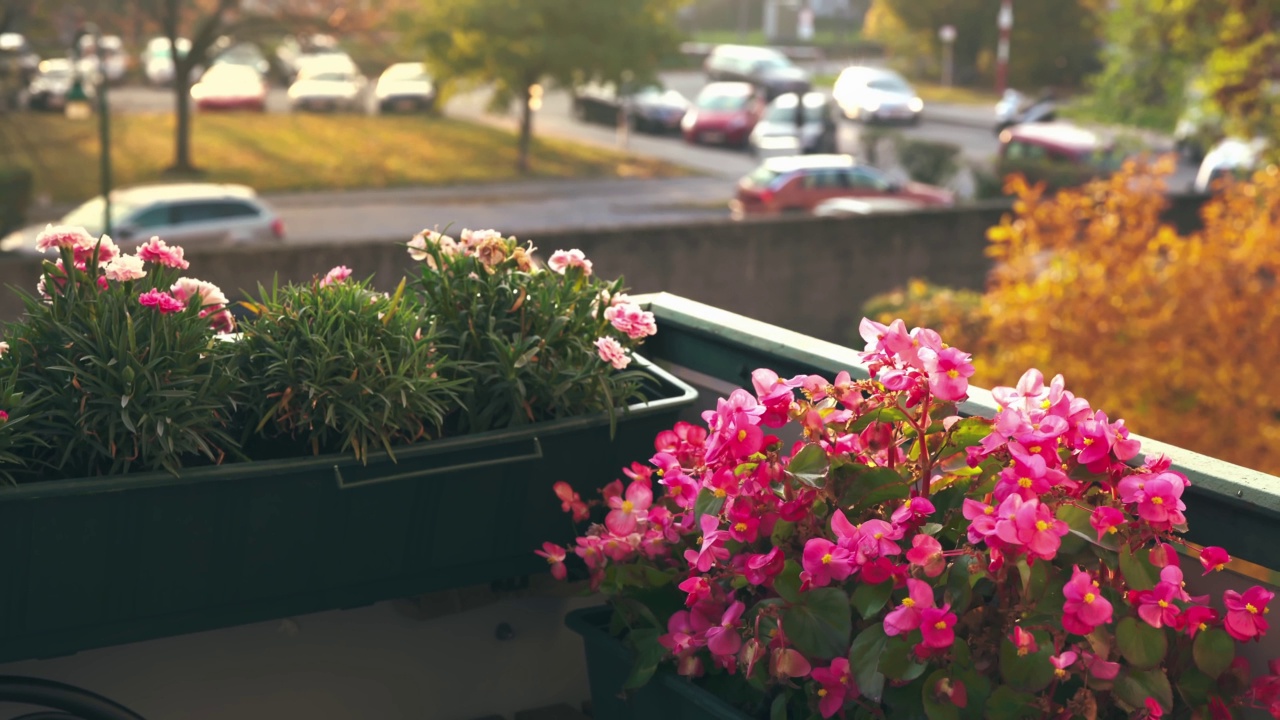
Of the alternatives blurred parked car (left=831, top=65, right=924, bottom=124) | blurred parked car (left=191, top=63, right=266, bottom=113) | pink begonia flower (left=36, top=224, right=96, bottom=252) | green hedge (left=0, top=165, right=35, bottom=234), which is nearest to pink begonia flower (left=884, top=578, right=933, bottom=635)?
pink begonia flower (left=36, top=224, right=96, bottom=252)

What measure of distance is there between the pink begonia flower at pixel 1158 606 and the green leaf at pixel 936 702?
11.5 inches

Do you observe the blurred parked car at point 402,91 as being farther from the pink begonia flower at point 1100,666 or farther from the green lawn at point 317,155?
the pink begonia flower at point 1100,666

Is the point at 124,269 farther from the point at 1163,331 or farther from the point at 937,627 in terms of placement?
the point at 1163,331

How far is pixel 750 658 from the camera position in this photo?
6.98ft

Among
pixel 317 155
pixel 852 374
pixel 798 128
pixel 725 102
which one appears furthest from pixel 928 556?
pixel 725 102

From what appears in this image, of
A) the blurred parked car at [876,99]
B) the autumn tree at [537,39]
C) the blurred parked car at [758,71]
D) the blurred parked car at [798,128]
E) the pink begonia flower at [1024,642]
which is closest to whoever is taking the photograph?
the pink begonia flower at [1024,642]

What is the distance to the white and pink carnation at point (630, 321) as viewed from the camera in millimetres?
2830

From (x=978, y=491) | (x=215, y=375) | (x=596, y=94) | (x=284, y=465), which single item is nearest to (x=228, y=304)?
(x=215, y=375)

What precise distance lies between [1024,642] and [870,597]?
0.25m

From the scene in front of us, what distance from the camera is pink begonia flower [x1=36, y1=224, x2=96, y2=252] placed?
2494 mm

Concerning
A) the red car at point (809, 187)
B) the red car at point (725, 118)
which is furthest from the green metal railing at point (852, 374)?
the red car at point (725, 118)

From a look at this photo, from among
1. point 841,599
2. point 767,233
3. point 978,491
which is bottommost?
point 767,233

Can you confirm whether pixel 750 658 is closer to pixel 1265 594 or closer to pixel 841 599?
pixel 841 599

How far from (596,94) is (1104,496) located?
38.9 metres
